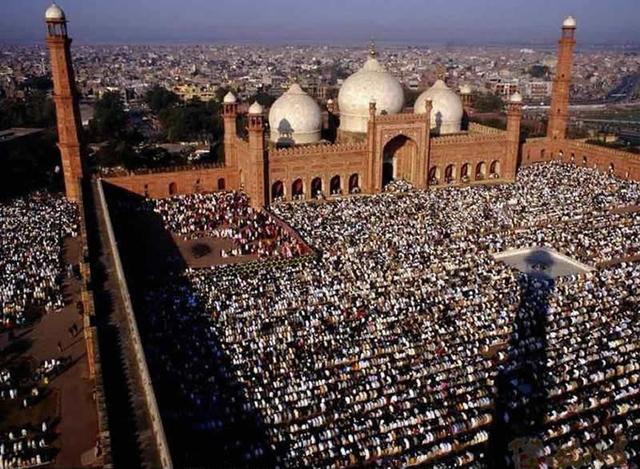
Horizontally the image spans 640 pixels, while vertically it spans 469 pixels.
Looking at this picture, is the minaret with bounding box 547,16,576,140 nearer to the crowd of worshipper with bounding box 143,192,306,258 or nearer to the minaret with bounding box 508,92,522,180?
the minaret with bounding box 508,92,522,180

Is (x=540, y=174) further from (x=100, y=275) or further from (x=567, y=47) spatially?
(x=100, y=275)

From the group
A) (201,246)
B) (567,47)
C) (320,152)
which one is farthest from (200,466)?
(567,47)

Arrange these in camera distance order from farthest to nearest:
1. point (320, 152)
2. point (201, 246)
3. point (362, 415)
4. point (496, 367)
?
point (320, 152)
point (201, 246)
point (496, 367)
point (362, 415)

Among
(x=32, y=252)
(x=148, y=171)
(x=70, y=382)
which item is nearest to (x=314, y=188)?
(x=148, y=171)

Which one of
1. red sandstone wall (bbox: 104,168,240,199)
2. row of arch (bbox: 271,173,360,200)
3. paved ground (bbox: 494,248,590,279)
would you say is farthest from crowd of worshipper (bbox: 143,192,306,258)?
paved ground (bbox: 494,248,590,279)

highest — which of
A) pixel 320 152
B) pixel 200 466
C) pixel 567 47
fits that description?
pixel 567 47

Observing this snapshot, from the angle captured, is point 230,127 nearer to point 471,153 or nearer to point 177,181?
point 177,181
